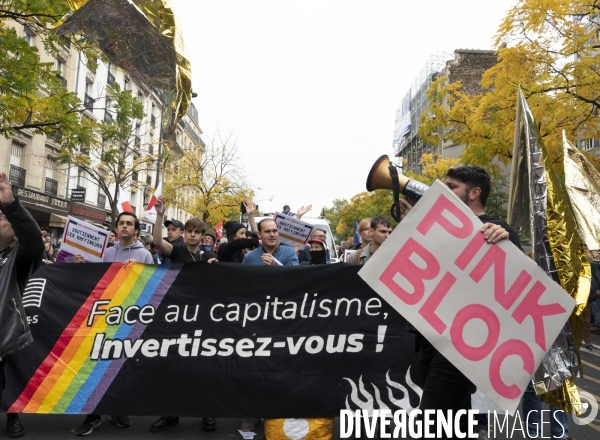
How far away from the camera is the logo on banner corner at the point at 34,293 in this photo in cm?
485

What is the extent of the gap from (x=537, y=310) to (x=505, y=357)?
0.28 m

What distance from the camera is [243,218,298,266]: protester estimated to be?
5297 mm

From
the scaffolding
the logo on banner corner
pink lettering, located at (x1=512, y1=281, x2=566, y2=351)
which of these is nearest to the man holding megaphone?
pink lettering, located at (x1=512, y1=281, x2=566, y2=351)

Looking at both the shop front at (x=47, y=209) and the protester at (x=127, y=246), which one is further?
the shop front at (x=47, y=209)

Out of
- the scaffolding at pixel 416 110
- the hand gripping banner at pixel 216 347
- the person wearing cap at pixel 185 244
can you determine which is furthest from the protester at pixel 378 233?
the scaffolding at pixel 416 110

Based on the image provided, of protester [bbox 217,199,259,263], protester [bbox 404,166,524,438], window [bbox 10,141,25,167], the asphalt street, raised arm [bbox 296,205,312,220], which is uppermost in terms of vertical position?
window [bbox 10,141,25,167]

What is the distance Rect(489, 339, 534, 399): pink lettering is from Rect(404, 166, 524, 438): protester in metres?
0.18

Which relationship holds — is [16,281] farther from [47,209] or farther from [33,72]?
[47,209]

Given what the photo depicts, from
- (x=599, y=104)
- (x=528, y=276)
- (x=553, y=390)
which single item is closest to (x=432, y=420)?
(x=528, y=276)

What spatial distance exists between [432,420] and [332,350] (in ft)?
6.50

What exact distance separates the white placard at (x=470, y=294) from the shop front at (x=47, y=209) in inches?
931

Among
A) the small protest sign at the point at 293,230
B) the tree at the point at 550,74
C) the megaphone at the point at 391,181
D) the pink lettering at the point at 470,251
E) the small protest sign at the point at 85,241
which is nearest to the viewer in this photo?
the pink lettering at the point at 470,251

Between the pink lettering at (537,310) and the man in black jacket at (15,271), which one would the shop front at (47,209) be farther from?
the pink lettering at (537,310)

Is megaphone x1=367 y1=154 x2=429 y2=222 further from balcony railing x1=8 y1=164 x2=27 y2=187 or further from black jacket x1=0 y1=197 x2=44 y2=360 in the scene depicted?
balcony railing x1=8 y1=164 x2=27 y2=187
